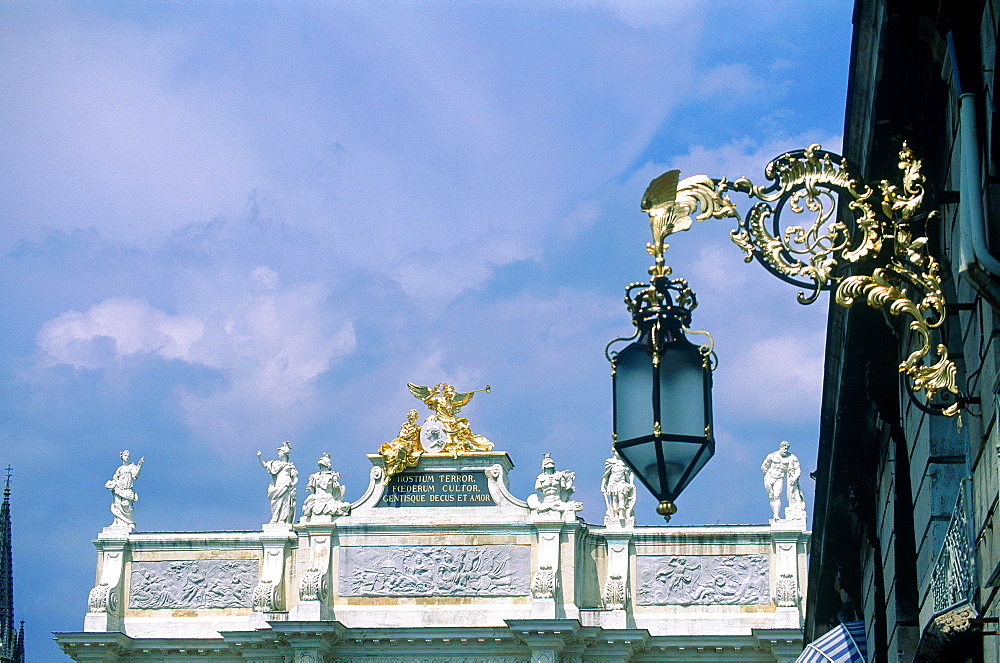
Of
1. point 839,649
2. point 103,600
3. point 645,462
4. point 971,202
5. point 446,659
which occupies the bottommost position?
point 839,649

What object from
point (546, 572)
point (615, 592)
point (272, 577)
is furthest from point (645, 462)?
point (272, 577)

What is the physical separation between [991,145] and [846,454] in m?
8.12

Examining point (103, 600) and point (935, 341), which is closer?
point (935, 341)

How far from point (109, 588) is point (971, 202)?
41.7m

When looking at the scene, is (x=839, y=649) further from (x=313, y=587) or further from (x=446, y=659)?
(x=313, y=587)

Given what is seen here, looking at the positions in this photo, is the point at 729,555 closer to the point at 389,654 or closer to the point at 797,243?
the point at 389,654

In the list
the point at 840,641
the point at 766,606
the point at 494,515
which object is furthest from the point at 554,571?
the point at 840,641

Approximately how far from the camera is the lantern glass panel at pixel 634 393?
8.13 m

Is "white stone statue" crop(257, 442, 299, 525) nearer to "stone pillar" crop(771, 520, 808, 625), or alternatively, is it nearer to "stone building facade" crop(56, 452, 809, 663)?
"stone building facade" crop(56, 452, 809, 663)

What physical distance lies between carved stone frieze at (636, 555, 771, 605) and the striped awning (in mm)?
28387

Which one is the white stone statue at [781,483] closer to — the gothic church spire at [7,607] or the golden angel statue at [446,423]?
the golden angel statue at [446,423]

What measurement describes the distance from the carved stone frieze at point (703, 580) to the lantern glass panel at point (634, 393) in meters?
37.4

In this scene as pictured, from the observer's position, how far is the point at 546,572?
44375 mm

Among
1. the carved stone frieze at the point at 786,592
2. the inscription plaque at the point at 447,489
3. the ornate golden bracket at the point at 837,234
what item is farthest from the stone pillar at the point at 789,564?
the ornate golden bracket at the point at 837,234
